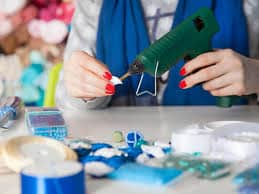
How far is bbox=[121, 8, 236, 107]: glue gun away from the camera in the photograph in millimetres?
781

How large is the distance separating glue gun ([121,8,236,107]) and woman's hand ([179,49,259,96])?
1.0 inches

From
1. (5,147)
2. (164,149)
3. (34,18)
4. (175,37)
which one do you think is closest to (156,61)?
(175,37)

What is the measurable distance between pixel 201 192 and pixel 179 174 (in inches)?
1.4

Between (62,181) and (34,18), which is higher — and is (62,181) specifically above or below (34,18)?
below

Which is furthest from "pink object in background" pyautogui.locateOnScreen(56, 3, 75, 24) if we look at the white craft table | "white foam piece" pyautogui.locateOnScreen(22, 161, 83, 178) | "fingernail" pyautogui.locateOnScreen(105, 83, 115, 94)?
"white foam piece" pyautogui.locateOnScreen(22, 161, 83, 178)

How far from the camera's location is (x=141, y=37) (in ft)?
3.55

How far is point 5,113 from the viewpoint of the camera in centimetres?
84

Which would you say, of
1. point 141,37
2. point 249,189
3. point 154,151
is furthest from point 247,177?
point 141,37

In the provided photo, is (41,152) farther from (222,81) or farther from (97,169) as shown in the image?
(222,81)

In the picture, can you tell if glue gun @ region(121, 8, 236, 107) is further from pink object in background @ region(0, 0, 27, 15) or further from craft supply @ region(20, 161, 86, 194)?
pink object in background @ region(0, 0, 27, 15)

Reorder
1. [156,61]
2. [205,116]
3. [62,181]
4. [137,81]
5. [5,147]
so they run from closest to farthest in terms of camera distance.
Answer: [62,181] < [5,147] < [156,61] < [205,116] < [137,81]

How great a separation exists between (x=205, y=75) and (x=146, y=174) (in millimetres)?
345

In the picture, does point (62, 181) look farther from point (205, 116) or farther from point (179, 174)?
point (205, 116)

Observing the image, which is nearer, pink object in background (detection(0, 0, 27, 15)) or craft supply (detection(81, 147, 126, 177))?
craft supply (detection(81, 147, 126, 177))
